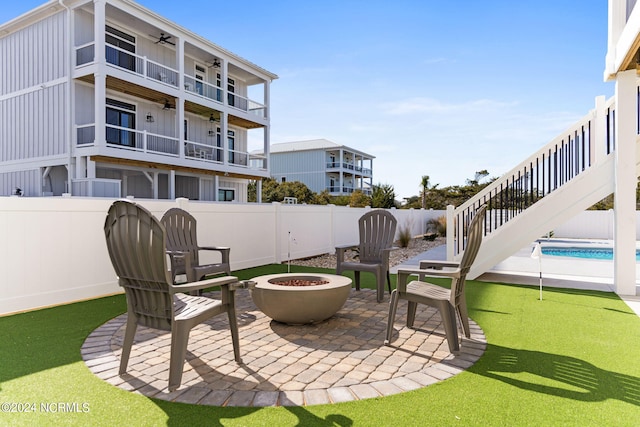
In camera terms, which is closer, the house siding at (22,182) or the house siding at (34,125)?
the house siding at (34,125)

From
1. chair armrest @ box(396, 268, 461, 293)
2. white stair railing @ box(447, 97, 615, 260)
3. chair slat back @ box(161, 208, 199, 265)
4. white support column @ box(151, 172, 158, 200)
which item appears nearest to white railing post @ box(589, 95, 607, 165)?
white stair railing @ box(447, 97, 615, 260)

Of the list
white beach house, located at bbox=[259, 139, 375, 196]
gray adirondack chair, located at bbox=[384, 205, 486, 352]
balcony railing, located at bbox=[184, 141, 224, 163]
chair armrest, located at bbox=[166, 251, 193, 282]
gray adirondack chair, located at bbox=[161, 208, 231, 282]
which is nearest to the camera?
gray adirondack chair, located at bbox=[384, 205, 486, 352]

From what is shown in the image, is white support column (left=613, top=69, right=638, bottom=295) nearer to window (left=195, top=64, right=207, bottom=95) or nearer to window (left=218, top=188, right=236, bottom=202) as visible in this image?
window (left=195, top=64, right=207, bottom=95)

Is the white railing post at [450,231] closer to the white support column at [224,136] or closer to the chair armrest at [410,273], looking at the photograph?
the chair armrest at [410,273]

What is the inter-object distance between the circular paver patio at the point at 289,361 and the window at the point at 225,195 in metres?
13.5

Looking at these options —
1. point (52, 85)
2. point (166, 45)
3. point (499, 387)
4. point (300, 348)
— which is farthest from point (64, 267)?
point (166, 45)

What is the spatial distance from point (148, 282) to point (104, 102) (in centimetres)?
1068

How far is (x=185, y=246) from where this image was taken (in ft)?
17.5

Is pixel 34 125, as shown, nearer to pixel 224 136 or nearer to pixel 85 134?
pixel 85 134

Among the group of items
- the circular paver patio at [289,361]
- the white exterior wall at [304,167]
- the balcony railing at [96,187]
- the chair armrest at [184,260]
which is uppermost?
the white exterior wall at [304,167]

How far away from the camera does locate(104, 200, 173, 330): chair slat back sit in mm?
2443

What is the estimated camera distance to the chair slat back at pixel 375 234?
5777 millimetres

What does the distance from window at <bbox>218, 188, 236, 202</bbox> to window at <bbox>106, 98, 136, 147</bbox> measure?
4.99 metres

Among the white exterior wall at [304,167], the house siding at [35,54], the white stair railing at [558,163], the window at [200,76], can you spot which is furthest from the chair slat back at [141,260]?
the white exterior wall at [304,167]
